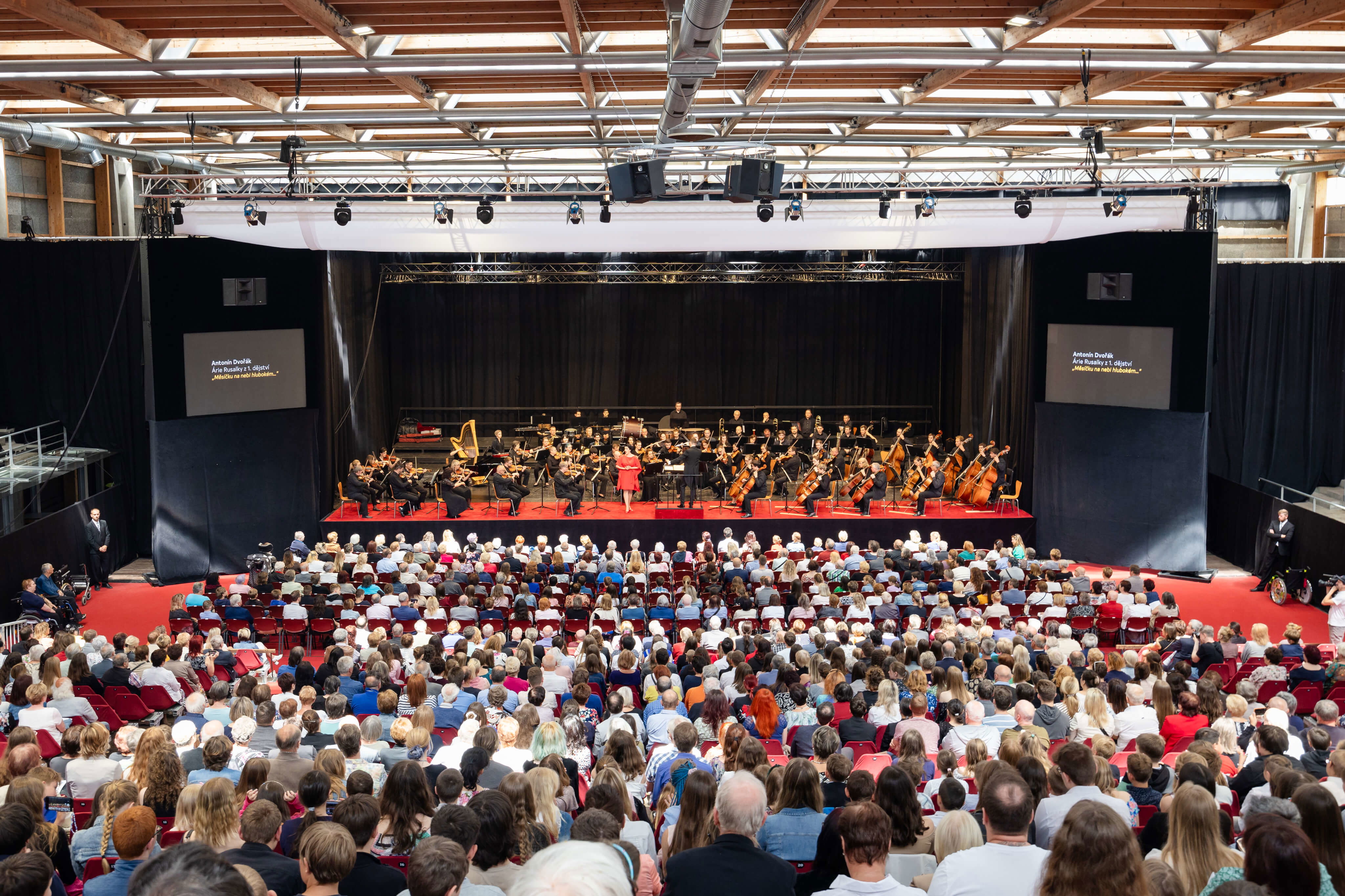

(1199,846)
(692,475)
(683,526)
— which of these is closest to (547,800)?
(1199,846)

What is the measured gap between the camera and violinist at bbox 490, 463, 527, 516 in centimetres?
1784

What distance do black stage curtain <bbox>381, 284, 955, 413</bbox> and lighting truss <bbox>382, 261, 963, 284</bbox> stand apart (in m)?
1.13

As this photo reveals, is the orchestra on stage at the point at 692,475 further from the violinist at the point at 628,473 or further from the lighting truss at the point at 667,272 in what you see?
the lighting truss at the point at 667,272

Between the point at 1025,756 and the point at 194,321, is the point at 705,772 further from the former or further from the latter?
the point at 194,321

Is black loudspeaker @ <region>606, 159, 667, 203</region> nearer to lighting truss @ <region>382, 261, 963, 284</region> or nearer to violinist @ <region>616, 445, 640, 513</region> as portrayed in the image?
violinist @ <region>616, 445, 640, 513</region>

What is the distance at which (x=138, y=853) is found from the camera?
4336 mm

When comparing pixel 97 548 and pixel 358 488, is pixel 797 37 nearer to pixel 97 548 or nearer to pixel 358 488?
pixel 358 488

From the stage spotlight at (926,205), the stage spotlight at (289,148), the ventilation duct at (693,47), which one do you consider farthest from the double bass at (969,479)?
the stage spotlight at (289,148)

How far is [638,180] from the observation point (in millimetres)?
11789

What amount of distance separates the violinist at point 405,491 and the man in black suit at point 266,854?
1353 centimetres

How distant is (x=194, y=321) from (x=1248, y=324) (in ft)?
57.5

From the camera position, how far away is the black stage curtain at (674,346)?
79.3ft

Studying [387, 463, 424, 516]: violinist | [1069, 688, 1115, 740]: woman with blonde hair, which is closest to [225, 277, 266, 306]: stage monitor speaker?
[387, 463, 424, 516]: violinist

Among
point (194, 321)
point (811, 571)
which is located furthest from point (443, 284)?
point (811, 571)
